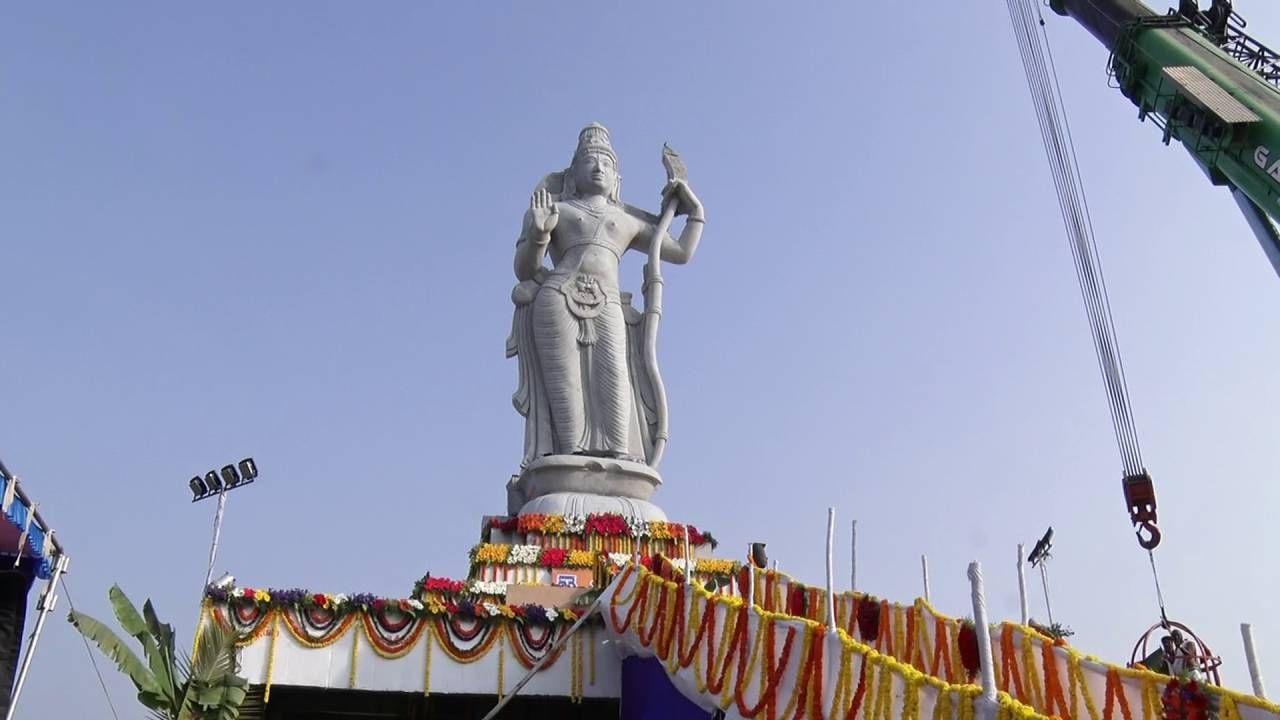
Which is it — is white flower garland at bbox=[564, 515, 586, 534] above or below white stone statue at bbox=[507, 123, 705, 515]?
below

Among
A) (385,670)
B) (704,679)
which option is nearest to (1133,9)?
(704,679)

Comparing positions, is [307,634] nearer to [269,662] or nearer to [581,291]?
[269,662]

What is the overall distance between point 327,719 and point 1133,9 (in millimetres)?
11284

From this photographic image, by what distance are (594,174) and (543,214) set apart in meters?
1.74

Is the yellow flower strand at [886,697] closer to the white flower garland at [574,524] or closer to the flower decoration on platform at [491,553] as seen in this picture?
the flower decoration on platform at [491,553]

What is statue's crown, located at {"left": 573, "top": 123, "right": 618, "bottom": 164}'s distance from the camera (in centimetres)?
1916

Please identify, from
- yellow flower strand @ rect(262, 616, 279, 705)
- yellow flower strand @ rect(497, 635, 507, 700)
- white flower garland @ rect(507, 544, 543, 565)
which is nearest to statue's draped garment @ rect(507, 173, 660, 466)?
white flower garland @ rect(507, 544, 543, 565)

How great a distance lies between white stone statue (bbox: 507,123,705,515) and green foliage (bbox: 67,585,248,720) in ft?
22.0

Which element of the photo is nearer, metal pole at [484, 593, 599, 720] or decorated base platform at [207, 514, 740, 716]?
metal pole at [484, 593, 599, 720]

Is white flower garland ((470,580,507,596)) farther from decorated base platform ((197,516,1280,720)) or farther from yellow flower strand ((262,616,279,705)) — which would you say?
yellow flower strand ((262,616,279,705))

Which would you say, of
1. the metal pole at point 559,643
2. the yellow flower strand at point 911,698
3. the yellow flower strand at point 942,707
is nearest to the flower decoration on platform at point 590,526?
the metal pole at point 559,643

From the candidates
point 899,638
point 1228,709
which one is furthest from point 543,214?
point 1228,709

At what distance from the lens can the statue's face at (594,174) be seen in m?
18.8

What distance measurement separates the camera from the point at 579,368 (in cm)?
1761
